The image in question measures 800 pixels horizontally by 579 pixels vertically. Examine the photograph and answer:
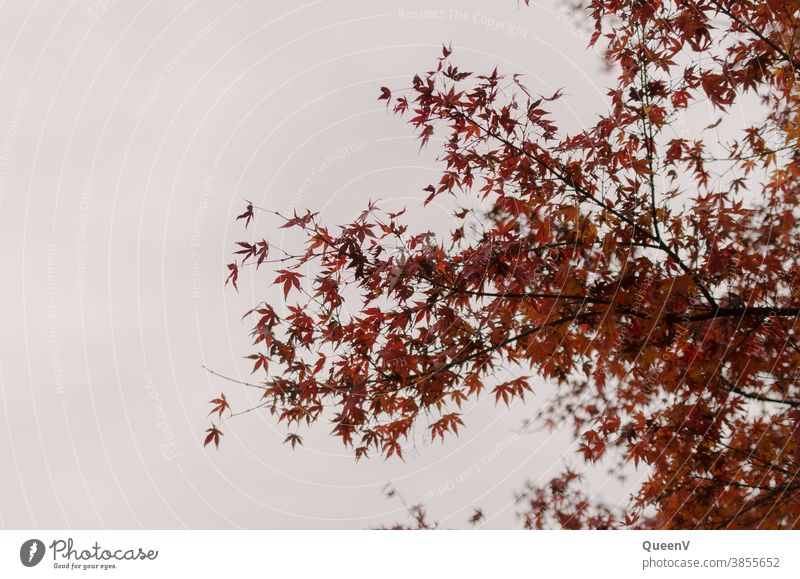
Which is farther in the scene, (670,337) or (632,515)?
(632,515)

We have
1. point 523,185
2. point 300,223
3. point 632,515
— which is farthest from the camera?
point 632,515

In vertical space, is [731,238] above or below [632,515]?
above

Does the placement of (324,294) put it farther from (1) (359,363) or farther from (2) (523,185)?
(2) (523,185)

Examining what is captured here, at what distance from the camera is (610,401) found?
4777 millimetres

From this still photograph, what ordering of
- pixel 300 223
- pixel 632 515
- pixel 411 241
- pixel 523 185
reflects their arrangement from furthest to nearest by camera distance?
pixel 632 515 < pixel 523 185 < pixel 411 241 < pixel 300 223

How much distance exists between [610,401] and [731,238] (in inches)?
56.1

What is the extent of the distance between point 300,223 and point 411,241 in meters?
0.71
